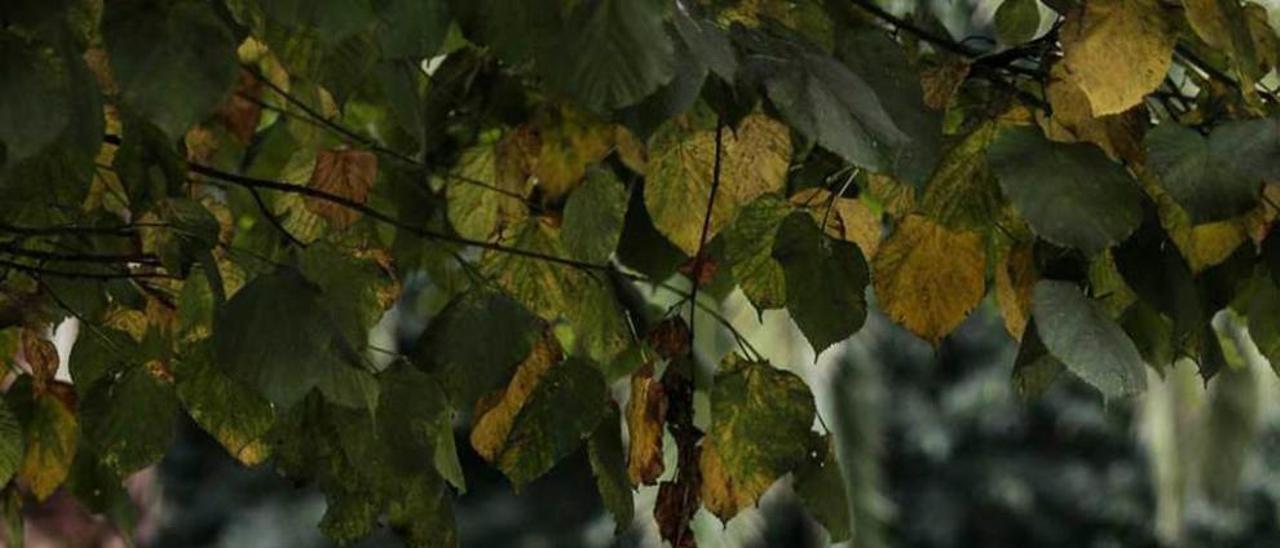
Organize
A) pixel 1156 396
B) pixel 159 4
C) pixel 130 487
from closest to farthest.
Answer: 1. pixel 159 4
2. pixel 130 487
3. pixel 1156 396

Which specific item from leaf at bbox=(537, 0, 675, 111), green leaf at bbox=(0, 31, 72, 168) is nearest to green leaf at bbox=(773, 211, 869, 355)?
leaf at bbox=(537, 0, 675, 111)

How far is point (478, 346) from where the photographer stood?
52.7 inches

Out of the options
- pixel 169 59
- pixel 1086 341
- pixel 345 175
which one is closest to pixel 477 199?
pixel 345 175

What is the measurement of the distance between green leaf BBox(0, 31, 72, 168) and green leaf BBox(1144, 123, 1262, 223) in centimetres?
58

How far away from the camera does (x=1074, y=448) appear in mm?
9086

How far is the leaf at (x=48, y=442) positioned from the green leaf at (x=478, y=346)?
0.42m

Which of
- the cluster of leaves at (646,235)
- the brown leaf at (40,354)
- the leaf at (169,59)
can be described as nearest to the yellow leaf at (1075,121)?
the cluster of leaves at (646,235)

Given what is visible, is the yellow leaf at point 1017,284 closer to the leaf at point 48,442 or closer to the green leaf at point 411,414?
the green leaf at point 411,414

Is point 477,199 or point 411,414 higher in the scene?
point 411,414

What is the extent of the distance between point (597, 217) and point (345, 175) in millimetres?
401

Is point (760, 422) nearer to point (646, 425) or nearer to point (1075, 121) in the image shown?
point (646, 425)

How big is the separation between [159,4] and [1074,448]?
8292 millimetres

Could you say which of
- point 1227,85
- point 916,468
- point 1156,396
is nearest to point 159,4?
point 1227,85

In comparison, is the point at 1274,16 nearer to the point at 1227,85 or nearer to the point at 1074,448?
the point at 1227,85
